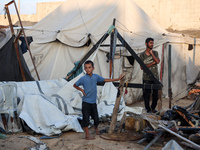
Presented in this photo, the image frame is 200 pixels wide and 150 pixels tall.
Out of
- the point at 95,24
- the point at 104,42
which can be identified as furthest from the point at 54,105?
the point at 95,24

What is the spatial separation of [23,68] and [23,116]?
336cm

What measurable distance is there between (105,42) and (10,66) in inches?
108

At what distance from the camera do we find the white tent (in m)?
8.58

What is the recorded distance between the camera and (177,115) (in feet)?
14.1

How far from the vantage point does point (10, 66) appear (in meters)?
7.84

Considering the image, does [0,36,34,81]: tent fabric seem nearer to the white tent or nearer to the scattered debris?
the white tent

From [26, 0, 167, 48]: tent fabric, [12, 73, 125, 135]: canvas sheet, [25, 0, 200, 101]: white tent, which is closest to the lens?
[12, 73, 125, 135]: canvas sheet

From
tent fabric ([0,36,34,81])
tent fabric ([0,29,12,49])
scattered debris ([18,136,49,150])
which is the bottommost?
scattered debris ([18,136,49,150])

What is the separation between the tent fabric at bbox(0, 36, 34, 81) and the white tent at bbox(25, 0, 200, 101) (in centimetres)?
172

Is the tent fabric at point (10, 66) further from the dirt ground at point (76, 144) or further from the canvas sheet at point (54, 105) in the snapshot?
the dirt ground at point (76, 144)

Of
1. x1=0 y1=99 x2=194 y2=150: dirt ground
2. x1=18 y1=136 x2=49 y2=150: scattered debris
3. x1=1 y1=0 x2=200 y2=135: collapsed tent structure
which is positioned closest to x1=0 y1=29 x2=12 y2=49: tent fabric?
x1=1 y1=0 x2=200 y2=135: collapsed tent structure

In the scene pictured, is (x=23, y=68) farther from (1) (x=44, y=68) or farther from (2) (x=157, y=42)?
(2) (x=157, y=42)

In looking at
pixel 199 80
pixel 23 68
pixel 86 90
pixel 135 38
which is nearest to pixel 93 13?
pixel 135 38

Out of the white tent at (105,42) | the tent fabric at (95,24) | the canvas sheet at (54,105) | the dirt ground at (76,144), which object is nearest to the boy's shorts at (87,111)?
the dirt ground at (76,144)
